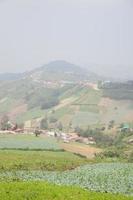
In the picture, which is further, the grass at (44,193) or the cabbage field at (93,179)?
the cabbage field at (93,179)

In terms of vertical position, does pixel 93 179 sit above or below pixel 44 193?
below

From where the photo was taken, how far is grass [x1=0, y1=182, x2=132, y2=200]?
3184 cm

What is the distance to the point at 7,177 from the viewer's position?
44.2m

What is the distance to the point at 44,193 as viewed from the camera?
107 feet

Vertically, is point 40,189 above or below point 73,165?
above

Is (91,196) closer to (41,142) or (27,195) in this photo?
(27,195)

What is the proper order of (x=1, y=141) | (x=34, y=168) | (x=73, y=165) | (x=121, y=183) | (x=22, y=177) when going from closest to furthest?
(x=121, y=183), (x=22, y=177), (x=34, y=168), (x=73, y=165), (x=1, y=141)

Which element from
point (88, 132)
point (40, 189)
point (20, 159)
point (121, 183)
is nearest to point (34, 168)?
point (20, 159)

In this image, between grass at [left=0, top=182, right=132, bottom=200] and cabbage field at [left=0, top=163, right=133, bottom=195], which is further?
cabbage field at [left=0, top=163, right=133, bottom=195]

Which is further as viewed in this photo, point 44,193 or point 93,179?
point 93,179

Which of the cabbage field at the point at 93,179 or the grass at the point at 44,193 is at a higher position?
the grass at the point at 44,193

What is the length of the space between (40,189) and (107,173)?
16.1m

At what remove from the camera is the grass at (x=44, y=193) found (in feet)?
104

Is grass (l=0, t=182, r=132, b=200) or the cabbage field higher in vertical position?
grass (l=0, t=182, r=132, b=200)
